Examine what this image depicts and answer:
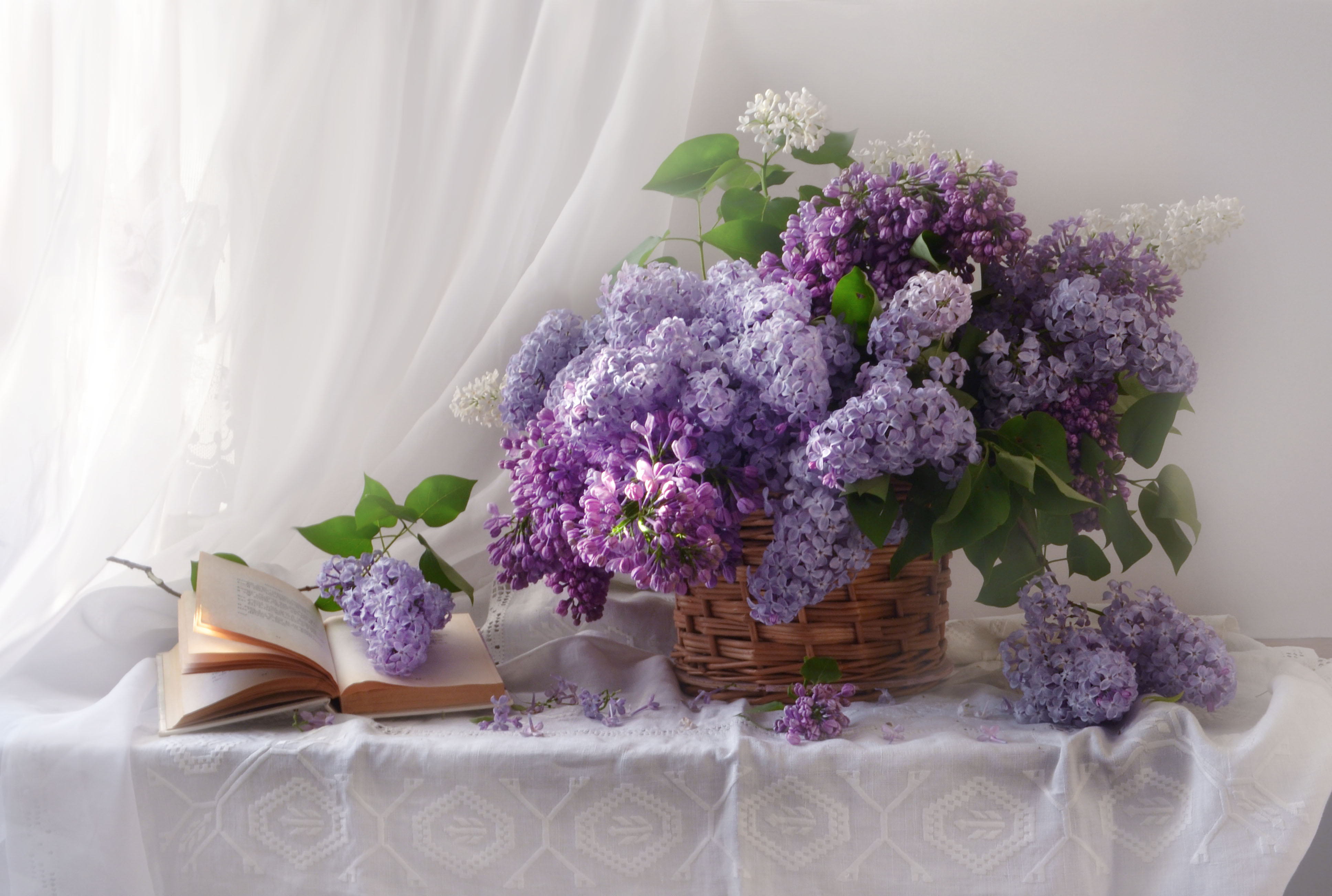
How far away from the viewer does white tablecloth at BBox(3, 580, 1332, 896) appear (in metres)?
0.71

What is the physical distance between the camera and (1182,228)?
92 cm

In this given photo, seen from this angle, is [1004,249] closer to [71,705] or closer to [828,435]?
[828,435]

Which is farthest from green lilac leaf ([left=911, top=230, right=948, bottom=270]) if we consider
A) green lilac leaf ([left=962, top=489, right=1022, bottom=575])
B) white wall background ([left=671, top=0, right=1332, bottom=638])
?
white wall background ([left=671, top=0, right=1332, bottom=638])

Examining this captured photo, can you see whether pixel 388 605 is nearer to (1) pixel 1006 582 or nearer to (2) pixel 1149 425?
(1) pixel 1006 582

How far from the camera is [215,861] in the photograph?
2.52 ft

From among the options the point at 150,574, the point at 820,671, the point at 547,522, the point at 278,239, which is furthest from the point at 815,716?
the point at 278,239

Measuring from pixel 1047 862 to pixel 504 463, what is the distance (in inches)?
22.3

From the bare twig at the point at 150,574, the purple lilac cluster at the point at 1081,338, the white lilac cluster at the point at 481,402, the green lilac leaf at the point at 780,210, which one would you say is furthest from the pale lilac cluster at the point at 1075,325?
the bare twig at the point at 150,574

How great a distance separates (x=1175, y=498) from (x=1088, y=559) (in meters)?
0.10

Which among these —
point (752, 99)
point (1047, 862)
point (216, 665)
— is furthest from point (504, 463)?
point (752, 99)

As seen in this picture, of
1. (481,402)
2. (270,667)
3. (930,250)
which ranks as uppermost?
(930,250)

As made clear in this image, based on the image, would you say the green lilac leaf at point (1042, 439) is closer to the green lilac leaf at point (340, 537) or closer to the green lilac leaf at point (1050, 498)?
the green lilac leaf at point (1050, 498)

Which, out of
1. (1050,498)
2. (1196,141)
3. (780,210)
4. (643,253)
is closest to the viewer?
(1050,498)

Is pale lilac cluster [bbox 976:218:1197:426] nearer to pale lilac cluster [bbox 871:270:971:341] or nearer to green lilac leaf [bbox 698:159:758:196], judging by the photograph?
pale lilac cluster [bbox 871:270:971:341]
